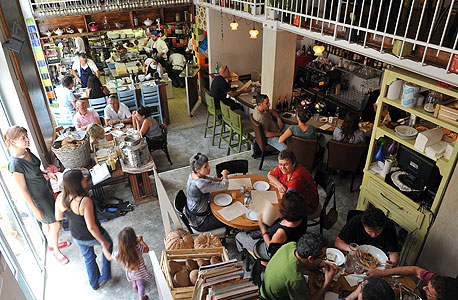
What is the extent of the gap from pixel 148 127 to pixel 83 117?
4.25 feet

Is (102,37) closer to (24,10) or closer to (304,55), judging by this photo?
(24,10)

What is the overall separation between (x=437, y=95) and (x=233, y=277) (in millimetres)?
3104

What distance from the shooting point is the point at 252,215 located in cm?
414

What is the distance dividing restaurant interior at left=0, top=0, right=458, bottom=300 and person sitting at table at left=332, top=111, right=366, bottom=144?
0.10 feet

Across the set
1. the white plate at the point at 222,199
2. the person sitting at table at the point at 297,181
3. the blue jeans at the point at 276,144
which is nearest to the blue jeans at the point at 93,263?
the white plate at the point at 222,199

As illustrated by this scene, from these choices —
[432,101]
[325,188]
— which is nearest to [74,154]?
[325,188]

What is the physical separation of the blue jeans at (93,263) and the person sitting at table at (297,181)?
2376 millimetres

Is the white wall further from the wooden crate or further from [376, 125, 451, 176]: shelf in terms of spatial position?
the wooden crate

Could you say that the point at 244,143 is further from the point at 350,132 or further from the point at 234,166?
the point at 350,132

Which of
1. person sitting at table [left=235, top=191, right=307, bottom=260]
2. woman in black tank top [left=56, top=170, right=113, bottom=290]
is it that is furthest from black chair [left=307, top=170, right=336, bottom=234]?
woman in black tank top [left=56, top=170, right=113, bottom=290]

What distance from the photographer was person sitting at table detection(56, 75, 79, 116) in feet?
23.0

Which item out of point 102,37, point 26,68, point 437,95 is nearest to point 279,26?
point 437,95

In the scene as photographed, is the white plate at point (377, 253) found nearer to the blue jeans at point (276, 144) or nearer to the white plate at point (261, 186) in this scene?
the white plate at point (261, 186)

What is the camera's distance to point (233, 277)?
2.43m
